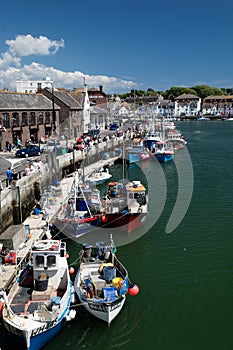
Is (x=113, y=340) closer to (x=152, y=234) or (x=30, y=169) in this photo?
(x=152, y=234)

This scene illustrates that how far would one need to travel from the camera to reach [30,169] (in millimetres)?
30016

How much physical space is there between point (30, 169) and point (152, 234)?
12.4 metres

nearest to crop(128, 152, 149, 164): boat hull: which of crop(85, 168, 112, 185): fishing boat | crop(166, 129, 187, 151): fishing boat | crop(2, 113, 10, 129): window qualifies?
crop(85, 168, 112, 185): fishing boat

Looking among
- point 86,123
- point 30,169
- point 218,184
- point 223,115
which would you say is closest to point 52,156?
point 30,169

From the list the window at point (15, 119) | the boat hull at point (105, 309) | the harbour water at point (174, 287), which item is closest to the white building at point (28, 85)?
the window at point (15, 119)

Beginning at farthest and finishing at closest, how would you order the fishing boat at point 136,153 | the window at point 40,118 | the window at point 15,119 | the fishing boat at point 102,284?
the fishing boat at point 136,153 < the window at point 40,118 < the window at point 15,119 < the fishing boat at point 102,284

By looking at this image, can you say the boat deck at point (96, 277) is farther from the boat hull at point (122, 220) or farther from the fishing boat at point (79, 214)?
the boat hull at point (122, 220)

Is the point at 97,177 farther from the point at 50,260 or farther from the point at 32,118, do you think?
the point at 50,260

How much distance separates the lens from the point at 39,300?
596 inches

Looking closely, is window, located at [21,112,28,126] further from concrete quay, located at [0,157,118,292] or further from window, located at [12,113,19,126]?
concrete quay, located at [0,157,118,292]

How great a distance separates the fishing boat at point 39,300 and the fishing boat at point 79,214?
5.14 meters

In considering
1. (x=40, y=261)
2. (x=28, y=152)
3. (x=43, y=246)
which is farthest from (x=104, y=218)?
(x=28, y=152)

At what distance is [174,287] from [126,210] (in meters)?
7.73

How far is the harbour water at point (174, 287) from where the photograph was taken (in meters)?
14.4
